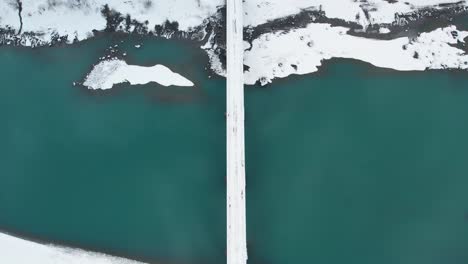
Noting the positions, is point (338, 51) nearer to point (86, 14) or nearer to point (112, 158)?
point (112, 158)

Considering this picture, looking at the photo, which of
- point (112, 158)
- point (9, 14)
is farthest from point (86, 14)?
point (112, 158)

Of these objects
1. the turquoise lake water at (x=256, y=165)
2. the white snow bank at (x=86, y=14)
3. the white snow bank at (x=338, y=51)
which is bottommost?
the turquoise lake water at (x=256, y=165)

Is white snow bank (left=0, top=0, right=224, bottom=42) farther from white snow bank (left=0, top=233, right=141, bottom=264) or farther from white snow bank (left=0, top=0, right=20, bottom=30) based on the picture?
white snow bank (left=0, top=233, right=141, bottom=264)

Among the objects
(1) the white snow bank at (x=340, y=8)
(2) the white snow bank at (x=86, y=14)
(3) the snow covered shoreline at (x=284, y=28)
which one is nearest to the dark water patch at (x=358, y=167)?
(3) the snow covered shoreline at (x=284, y=28)

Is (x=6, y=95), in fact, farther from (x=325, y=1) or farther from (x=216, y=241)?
(x=325, y=1)

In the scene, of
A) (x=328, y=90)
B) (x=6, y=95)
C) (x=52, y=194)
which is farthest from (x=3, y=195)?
(x=328, y=90)

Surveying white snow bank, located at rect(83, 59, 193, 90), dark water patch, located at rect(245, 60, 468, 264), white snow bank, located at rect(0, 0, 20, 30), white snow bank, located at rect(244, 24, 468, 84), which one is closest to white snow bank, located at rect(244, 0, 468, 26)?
white snow bank, located at rect(244, 24, 468, 84)

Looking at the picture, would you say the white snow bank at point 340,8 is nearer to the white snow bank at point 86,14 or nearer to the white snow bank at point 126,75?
the white snow bank at point 86,14
